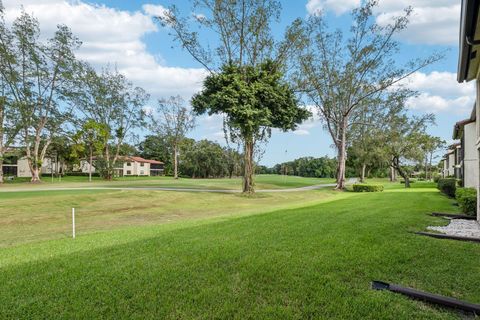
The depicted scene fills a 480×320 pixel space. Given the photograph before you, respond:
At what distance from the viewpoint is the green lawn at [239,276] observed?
3043mm

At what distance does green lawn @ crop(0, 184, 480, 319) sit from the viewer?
304cm

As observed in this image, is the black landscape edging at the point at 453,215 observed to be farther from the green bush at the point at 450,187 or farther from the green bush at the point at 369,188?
the green bush at the point at 369,188

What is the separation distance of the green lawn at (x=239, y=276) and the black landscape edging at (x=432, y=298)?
0.12m

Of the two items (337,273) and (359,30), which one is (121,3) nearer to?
(337,273)

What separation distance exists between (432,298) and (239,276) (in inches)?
86.3

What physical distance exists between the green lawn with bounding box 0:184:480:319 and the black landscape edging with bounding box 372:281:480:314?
0.39ft

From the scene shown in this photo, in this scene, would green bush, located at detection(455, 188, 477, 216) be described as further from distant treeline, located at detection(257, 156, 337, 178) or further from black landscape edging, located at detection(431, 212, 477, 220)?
distant treeline, located at detection(257, 156, 337, 178)

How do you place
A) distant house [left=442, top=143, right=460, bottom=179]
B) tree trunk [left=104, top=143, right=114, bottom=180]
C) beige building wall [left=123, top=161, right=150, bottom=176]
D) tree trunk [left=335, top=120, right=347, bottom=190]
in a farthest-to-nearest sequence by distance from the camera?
beige building wall [left=123, top=161, right=150, bottom=176]
tree trunk [left=104, top=143, right=114, bottom=180]
tree trunk [left=335, top=120, right=347, bottom=190]
distant house [left=442, top=143, right=460, bottom=179]

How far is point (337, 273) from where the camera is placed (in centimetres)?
399

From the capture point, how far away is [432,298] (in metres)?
3.24

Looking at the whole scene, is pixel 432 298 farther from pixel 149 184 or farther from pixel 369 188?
pixel 149 184

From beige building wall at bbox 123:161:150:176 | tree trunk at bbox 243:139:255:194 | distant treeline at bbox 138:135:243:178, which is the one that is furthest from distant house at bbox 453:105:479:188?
beige building wall at bbox 123:161:150:176

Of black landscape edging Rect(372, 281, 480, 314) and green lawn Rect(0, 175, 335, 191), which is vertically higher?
black landscape edging Rect(372, 281, 480, 314)

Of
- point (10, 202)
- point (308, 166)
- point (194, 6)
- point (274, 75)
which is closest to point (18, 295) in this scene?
point (10, 202)
